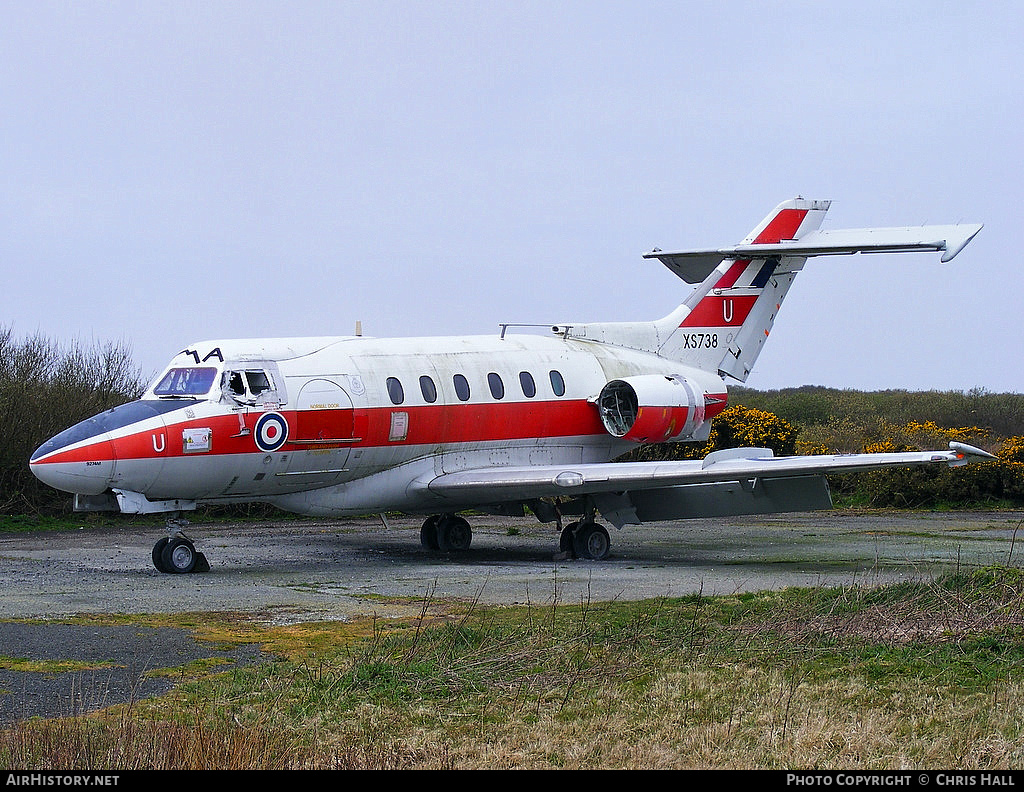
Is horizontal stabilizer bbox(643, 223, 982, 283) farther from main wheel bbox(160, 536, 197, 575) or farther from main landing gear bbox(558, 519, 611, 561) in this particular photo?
main wheel bbox(160, 536, 197, 575)

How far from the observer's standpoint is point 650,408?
66.6 feet

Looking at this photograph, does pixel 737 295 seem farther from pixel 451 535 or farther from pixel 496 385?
pixel 451 535

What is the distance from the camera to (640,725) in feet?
25.6

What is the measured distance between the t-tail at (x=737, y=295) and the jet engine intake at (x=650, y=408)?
6.06 feet

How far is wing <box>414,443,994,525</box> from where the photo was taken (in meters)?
17.8

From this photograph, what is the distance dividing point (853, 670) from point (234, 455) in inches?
384

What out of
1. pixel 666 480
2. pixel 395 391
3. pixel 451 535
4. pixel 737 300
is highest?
pixel 737 300

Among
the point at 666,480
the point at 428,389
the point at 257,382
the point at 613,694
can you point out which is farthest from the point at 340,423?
the point at 613,694

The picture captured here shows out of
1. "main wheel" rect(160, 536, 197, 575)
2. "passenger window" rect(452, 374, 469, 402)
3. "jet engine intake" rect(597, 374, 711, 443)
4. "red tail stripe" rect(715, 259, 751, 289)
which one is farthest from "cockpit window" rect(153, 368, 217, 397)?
"red tail stripe" rect(715, 259, 751, 289)

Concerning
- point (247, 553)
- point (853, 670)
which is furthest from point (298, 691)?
point (247, 553)

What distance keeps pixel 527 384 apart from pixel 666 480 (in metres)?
3.11

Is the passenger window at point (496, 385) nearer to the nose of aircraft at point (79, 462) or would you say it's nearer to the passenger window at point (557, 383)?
the passenger window at point (557, 383)

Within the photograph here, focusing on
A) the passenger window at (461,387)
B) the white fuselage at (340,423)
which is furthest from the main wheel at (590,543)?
the passenger window at (461,387)
